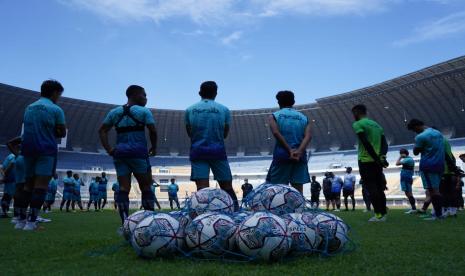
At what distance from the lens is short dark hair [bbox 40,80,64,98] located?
22.2ft

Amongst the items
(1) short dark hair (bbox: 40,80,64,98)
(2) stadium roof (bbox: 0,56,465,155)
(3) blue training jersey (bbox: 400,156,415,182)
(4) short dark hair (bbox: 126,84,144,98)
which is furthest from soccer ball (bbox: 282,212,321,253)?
(2) stadium roof (bbox: 0,56,465,155)

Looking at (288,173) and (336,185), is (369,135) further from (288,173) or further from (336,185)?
(336,185)

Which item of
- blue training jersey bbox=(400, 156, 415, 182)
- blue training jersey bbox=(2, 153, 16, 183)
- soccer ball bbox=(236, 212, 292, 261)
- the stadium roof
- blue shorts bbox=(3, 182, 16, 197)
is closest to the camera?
soccer ball bbox=(236, 212, 292, 261)

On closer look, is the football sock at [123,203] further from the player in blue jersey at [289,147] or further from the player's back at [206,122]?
the player in blue jersey at [289,147]

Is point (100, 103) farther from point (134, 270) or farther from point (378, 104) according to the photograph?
point (134, 270)

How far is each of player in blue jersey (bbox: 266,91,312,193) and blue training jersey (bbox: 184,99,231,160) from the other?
31.3 inches

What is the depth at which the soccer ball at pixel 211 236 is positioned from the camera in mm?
3453

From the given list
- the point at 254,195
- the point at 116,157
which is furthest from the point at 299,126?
the point at 116,157

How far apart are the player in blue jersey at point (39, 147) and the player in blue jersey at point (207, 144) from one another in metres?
2.28

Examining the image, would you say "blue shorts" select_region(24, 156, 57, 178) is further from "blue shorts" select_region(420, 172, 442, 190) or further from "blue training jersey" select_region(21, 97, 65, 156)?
"blue shorts" select_region(420, 172, 442, 190)

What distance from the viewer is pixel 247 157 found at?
56938mm

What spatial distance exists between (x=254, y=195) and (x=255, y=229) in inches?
44.3

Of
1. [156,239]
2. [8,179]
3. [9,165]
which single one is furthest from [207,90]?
[8,179]

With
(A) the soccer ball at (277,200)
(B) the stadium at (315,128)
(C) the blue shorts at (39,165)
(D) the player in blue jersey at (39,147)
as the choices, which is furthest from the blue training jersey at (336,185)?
(A) the soccer ball at (277,200)
